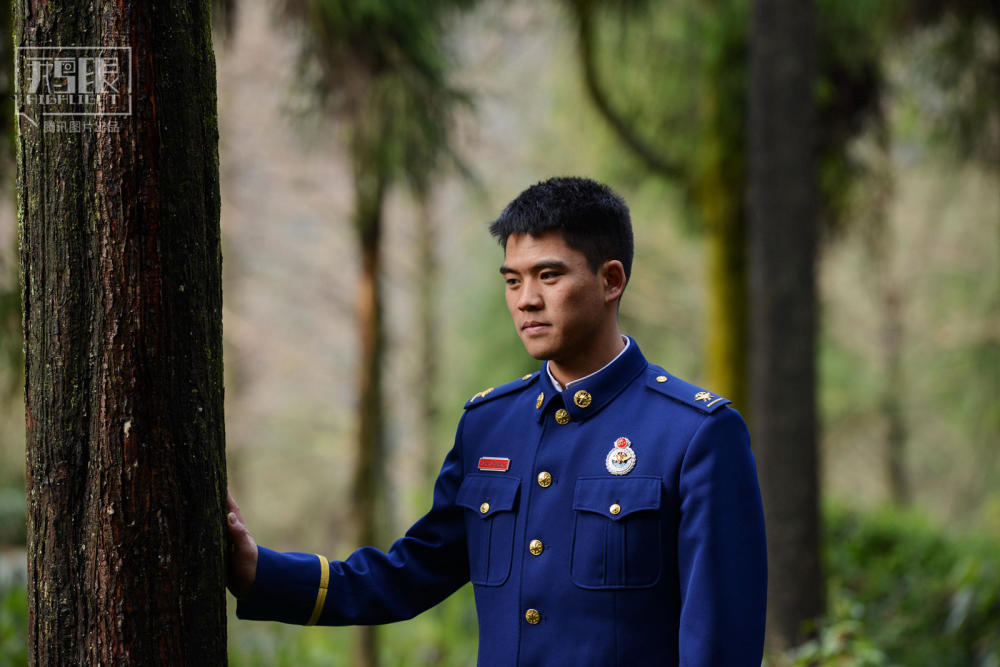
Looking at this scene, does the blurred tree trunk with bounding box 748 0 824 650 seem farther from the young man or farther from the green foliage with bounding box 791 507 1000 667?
the young man

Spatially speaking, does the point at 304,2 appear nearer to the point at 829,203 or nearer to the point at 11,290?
the point at 11,290

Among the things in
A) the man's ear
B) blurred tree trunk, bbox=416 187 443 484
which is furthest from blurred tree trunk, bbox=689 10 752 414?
blurred tree trunk, bbox=416 187 443 484

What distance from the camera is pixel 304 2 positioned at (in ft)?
20.7

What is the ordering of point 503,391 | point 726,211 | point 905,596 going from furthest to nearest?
point 905,596, point 726,211, point 503,391

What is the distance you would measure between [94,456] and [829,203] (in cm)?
737

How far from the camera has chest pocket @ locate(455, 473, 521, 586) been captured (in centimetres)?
218

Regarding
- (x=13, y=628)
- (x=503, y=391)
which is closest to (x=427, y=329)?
(x=13, y=628)

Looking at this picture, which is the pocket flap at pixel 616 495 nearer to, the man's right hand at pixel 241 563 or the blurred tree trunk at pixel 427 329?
the man's right hand at pixel 241 563

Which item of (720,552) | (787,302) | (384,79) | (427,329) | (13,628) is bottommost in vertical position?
(13,628)

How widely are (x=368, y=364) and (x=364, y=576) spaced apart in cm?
500

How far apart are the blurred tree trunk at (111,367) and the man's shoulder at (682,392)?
1.02 m

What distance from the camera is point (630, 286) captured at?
1238 cm

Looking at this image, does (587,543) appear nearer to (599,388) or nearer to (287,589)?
(599,388)

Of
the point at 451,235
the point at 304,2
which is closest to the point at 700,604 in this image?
the point at 304,2
